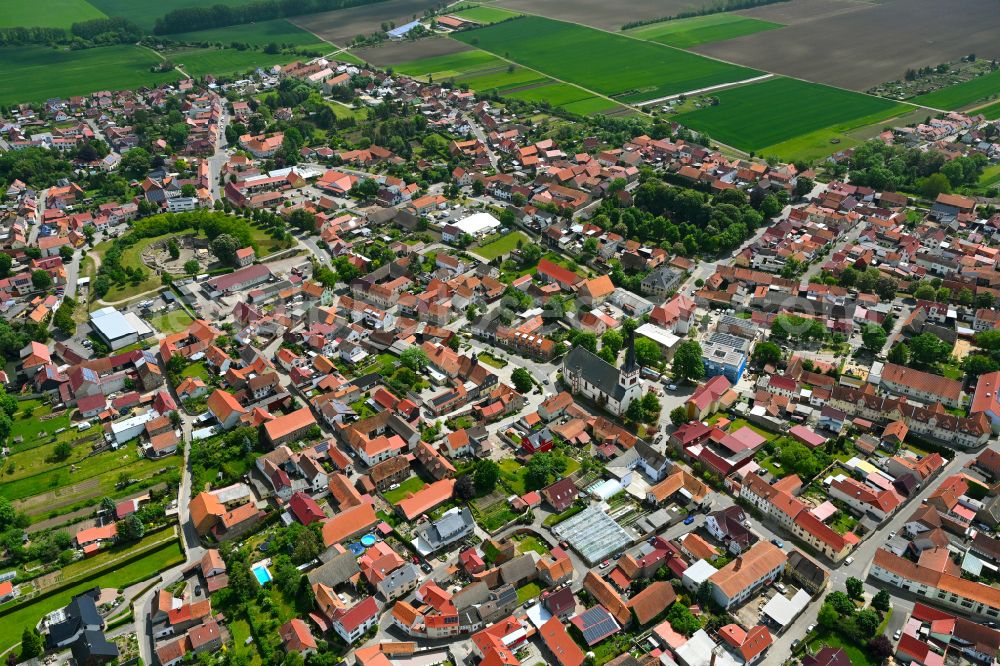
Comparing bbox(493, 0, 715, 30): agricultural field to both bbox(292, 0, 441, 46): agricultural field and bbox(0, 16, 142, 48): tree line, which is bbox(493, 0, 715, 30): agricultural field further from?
bbox(0, 16, 142, 48): tree line

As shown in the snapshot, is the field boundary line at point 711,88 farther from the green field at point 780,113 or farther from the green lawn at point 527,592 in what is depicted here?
the green lawn at point 527,592

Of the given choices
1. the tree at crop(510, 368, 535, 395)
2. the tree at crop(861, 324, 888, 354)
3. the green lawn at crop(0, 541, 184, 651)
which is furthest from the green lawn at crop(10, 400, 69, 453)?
the tree at crop(861, 324, 888, 354)

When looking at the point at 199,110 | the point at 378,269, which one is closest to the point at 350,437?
the point at 378,269

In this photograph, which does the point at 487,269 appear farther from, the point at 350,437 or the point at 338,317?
the point at 350,437

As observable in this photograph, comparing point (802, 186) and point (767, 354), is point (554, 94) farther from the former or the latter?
point (767, 354)

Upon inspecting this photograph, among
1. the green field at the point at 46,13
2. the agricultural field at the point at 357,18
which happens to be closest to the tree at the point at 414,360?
the agricultural field at the point at 357,18
